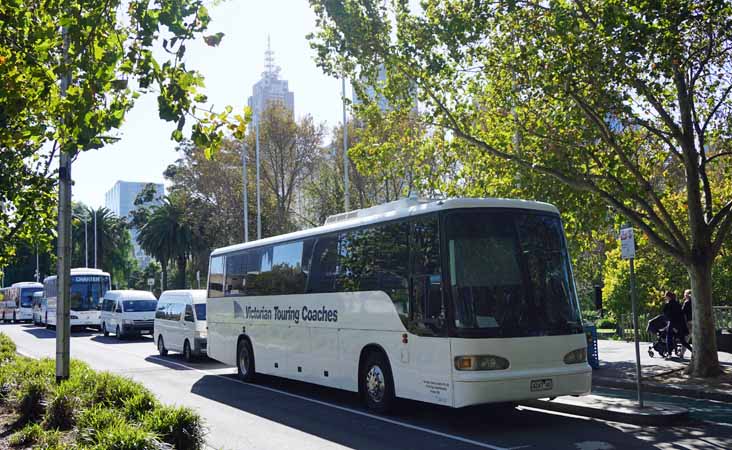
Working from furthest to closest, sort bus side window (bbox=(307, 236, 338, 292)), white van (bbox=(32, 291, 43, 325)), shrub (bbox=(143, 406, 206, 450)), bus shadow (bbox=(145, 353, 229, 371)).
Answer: white van (bbox=(32, 291, 43, 325)) → bus shadow (bbox=(145, 353, 229, 371)) → bus side window (bbox=(307, 236, 338, 292)) → shrub (bbox=(143, 406, 206, 450))

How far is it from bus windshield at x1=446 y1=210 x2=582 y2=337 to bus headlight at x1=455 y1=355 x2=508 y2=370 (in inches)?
12.4

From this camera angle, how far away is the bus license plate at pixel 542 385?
10.4 meters

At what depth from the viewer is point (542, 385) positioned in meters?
10.5

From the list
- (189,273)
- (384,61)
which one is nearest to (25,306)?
(189,273)

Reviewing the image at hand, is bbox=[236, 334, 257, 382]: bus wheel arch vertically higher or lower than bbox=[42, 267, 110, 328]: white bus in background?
lower

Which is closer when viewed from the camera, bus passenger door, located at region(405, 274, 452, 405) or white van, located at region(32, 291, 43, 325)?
bus passenger door, located at region(405, 274, 452, 405)

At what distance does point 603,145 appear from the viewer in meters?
19.2

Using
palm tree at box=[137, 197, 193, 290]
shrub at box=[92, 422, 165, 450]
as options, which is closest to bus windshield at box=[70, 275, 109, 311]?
→ palm tree at box=[137, 197, 193, 290]

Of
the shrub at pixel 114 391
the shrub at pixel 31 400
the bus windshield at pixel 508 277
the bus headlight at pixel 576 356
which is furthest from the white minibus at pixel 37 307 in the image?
the bus headlight at pixel 576 356

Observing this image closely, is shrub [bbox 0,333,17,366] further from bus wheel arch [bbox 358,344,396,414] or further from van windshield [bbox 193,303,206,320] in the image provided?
bus wheel arch [bbox 358,344,396,414]

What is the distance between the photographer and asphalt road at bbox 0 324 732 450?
9.70 m

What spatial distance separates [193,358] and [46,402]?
1333 cm

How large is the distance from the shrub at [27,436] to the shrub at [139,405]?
1172 millimetres

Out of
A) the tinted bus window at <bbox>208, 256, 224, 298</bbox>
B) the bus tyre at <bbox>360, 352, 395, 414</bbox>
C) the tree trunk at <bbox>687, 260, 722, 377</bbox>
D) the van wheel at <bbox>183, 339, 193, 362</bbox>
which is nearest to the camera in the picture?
the bus tyre at <bbox>360, 352, 395, 414</bbox>
